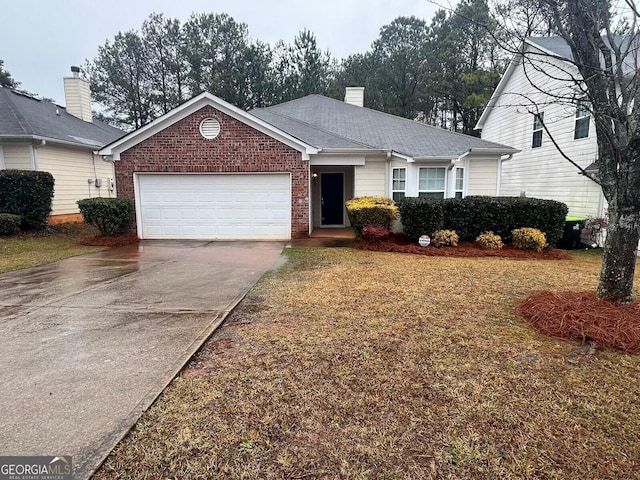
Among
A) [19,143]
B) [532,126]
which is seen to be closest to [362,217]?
[532,126]

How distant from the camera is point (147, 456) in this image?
2.12 meters

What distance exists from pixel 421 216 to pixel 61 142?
43.8ft

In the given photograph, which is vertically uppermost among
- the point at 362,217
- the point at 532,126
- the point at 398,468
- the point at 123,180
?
the point at 532,126

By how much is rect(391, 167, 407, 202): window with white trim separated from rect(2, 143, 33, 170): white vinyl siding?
41.9 ft

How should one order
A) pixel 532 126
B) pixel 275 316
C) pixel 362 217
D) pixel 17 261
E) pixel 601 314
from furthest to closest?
pixel 532 126, pixel 362 217, pixel 17 261, pixel 275 316, pixel 601 314

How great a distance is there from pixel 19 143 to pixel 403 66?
25.0 m

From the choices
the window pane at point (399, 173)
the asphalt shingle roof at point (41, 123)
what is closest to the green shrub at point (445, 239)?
the window pane at point (399, 173)

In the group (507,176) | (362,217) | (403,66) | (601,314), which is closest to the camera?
(601,314)

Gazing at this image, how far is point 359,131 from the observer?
12.9 meters

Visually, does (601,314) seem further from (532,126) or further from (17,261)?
(532,126)

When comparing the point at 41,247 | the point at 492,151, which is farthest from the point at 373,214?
the point at 41,247

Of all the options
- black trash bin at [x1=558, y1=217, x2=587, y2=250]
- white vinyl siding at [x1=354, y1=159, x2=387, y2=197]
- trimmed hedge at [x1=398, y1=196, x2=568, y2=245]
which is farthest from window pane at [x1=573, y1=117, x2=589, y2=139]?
white vinyl siding at [x1=354, y1=159, x2=387, y2=197]

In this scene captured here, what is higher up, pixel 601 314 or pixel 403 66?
pixel 403 66

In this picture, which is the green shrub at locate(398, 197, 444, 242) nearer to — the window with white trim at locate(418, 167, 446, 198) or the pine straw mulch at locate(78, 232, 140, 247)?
the window with white trim at locate(418, 167, 446, 198)
